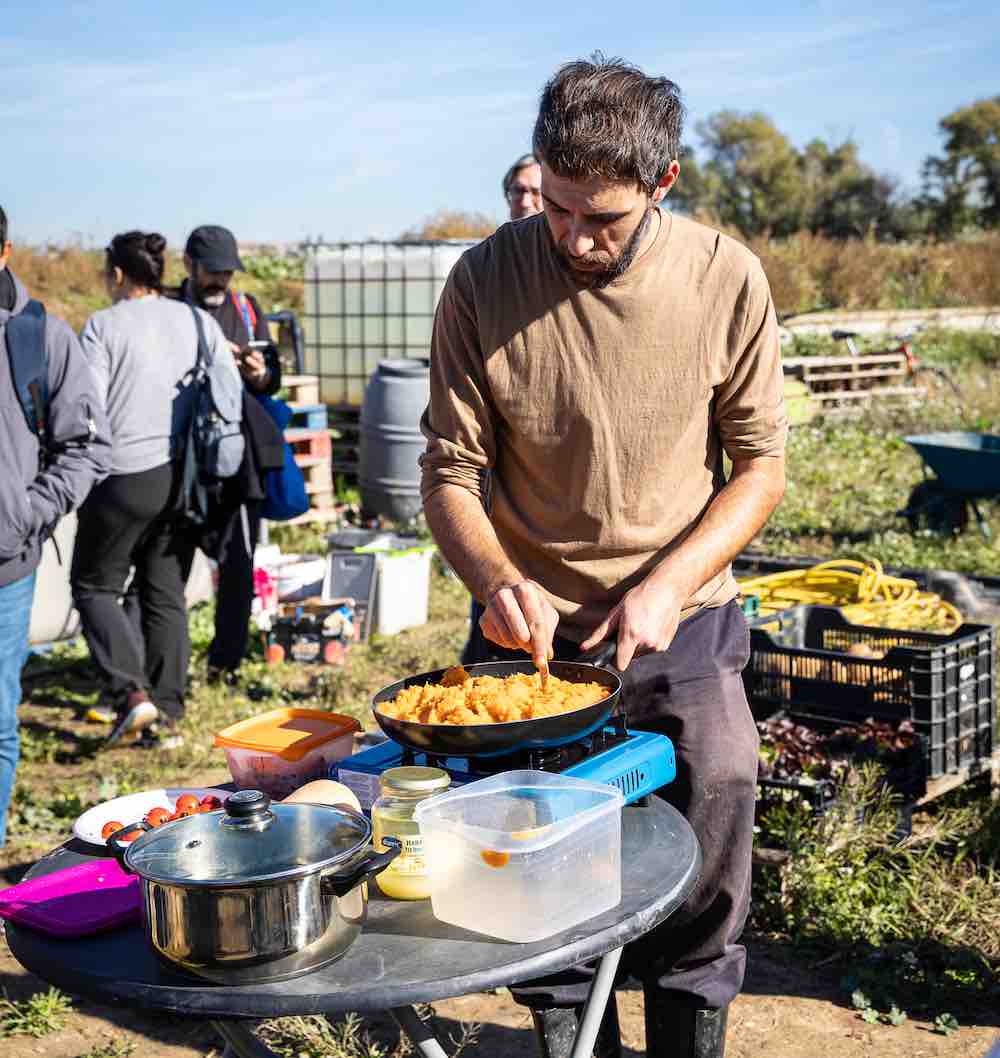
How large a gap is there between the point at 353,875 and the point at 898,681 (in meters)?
3.08

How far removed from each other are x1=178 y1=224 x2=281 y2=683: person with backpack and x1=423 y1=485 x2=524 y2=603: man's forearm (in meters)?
3.41

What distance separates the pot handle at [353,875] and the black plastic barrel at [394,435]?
7713 mm

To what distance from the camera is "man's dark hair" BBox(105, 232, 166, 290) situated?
5555 millimetres

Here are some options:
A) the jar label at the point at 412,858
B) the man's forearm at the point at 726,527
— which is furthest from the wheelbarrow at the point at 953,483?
the jar label at the point at 412,858

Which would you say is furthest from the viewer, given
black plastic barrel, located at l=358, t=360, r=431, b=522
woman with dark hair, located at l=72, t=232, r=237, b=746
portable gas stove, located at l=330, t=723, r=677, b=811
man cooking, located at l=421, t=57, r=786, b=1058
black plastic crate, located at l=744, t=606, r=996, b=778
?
black plastic barrel, located at l=358, t=360, r=431, b=522

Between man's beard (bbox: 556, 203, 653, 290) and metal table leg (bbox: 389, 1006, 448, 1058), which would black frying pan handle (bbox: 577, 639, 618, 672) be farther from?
metal table leg (bbox: 389, 1006, 448, 1058)

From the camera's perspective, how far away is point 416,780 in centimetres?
202

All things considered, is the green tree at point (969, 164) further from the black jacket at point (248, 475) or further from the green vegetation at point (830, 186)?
the black jacket at point (248, 475)

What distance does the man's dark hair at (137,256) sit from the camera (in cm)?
555

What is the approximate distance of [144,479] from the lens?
5.57m

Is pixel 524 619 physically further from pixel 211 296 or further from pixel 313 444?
pixel 313 444

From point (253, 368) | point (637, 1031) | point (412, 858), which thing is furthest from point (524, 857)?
point (253, 368)

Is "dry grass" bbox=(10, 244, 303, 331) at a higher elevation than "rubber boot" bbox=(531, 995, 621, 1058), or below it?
higher

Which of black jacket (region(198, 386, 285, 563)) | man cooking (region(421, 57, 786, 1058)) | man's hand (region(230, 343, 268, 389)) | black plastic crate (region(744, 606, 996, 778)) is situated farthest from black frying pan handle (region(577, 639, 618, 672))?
man's hand (region(230, 343, 268, 389))
